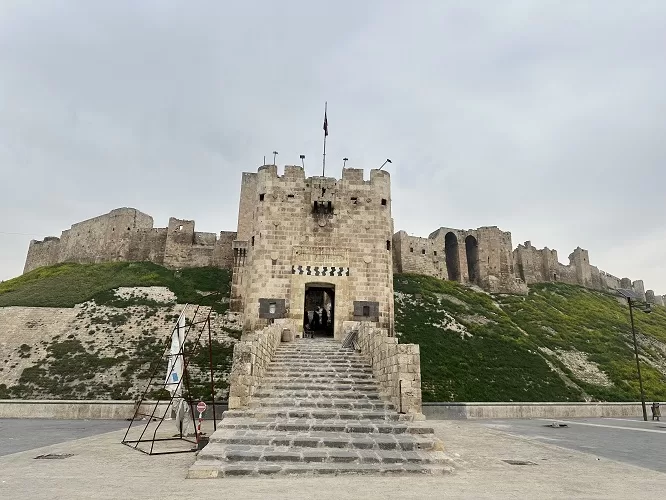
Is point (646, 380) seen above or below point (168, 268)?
below

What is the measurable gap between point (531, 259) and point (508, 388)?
1424 inches

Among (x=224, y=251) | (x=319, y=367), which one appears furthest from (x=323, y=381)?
(x=224, y=251)

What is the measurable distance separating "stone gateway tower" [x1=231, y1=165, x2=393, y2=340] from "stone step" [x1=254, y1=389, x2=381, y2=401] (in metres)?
8.29

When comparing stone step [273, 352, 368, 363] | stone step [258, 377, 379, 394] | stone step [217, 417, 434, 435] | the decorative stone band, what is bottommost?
stone step [217, 417, 434, 435]

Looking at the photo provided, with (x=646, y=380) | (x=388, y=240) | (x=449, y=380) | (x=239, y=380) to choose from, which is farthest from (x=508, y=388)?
(x=239, y=380)

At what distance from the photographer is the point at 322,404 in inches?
398

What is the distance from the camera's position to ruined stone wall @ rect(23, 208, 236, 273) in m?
41.5

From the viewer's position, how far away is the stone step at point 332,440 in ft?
25.7

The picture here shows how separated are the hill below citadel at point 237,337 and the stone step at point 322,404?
11.5 metres

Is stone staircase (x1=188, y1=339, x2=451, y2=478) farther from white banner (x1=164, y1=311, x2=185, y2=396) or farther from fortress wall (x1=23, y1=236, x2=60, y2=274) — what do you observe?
fortress wall (x1=23, y1=236, x2=60, y2=274)

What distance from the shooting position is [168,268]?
40188 mm

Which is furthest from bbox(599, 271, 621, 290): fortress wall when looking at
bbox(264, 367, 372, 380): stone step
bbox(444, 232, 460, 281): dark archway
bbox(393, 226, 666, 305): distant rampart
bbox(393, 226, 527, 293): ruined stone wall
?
bbox(264, 367, 372, 380): stone step

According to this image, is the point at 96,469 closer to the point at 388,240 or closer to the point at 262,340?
the point at 262,340

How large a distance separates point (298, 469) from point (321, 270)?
14.2 meters
